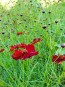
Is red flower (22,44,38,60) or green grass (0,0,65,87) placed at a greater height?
red flower (22,44,38,60)

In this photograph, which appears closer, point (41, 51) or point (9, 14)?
point (41, 51)

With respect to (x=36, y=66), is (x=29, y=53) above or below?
above

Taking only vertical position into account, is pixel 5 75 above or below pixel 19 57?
below

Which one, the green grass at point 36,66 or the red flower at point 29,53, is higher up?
the red flower at point 29,53

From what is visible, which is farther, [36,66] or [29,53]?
[36,66]

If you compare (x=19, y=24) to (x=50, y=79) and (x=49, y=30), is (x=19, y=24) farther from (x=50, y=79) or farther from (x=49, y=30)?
(x=50, y=79)

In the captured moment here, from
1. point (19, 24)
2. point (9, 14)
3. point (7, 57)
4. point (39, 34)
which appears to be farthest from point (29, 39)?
point (9, 14)

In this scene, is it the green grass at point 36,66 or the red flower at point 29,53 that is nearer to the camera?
the red flower at point 29,53

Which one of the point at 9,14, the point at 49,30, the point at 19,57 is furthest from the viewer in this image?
the point at 9,14

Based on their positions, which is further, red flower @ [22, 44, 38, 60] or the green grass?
the green grass

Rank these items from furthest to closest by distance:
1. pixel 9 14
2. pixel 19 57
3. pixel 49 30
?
1. pixel 9 14
2. pixel 49 30
3. pixel 19 57
